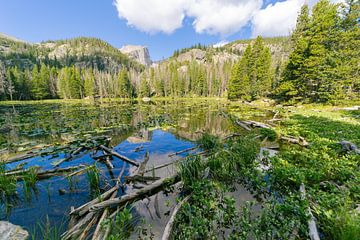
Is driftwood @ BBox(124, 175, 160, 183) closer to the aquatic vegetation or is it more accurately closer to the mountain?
the aquatic vegetation

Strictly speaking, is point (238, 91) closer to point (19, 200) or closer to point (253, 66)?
point (253, 66)

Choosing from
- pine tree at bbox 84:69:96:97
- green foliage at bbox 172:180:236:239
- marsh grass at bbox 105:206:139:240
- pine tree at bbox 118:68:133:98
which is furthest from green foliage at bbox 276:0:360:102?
pine tree at bbox 84:69:96:97

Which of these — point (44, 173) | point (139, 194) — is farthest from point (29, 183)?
point (139, 194)

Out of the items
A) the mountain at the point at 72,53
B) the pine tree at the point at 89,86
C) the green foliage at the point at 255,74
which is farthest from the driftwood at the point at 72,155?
the mountain at the point at 72,53

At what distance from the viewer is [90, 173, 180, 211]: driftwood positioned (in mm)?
3599

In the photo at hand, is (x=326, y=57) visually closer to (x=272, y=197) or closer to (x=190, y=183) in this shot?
(x=272, y=197)

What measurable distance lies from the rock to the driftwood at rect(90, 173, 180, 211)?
1350 mm

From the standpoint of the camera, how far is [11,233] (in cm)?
314

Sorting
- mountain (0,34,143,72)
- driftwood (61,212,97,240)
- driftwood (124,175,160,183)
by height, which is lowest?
driftwood (124,175,160,183)

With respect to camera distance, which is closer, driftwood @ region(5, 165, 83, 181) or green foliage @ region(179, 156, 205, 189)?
green foliage @ region(179, 156, 205, 189)

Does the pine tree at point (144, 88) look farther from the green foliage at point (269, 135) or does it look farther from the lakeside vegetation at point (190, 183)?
the green foliage at point (269, 135)

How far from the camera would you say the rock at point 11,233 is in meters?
3.06

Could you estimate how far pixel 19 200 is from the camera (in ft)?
15.4

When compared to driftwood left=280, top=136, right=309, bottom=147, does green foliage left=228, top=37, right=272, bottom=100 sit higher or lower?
higher
